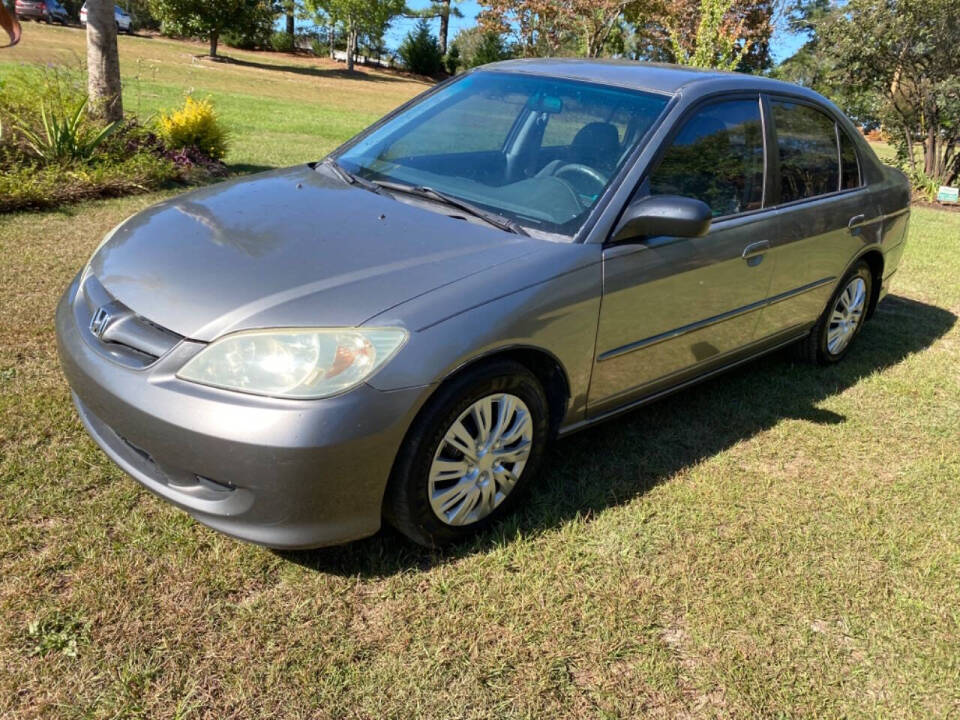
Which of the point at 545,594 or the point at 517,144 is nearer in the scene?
the point at 545,594

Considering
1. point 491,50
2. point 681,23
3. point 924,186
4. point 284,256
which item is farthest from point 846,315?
point 491,50

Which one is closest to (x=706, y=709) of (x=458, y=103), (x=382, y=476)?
(x=382, y=476)

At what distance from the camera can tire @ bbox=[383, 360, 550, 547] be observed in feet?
8.33

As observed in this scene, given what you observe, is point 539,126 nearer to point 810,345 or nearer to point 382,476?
point 382,476

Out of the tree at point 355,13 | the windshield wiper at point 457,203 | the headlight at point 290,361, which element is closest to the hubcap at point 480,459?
the headlight at point 290,361

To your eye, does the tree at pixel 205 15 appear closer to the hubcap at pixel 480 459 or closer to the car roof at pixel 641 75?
the car roof at pixel 641 75

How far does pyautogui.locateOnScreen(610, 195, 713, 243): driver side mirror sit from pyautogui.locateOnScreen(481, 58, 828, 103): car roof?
0.73 metres

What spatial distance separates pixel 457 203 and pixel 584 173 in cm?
56

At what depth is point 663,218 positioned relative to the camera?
2.97 metres

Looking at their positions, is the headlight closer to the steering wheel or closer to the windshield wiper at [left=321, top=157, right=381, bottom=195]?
the windshield wiper at [left=321, top=157, right=381, bottom=195]

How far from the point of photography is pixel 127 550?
2.65m

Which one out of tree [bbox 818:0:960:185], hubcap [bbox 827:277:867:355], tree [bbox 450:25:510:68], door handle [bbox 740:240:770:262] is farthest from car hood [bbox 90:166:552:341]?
tree [bbox 450:25:510:68]

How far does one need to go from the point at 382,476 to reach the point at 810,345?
3.44m

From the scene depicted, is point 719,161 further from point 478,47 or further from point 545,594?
point 478,47
